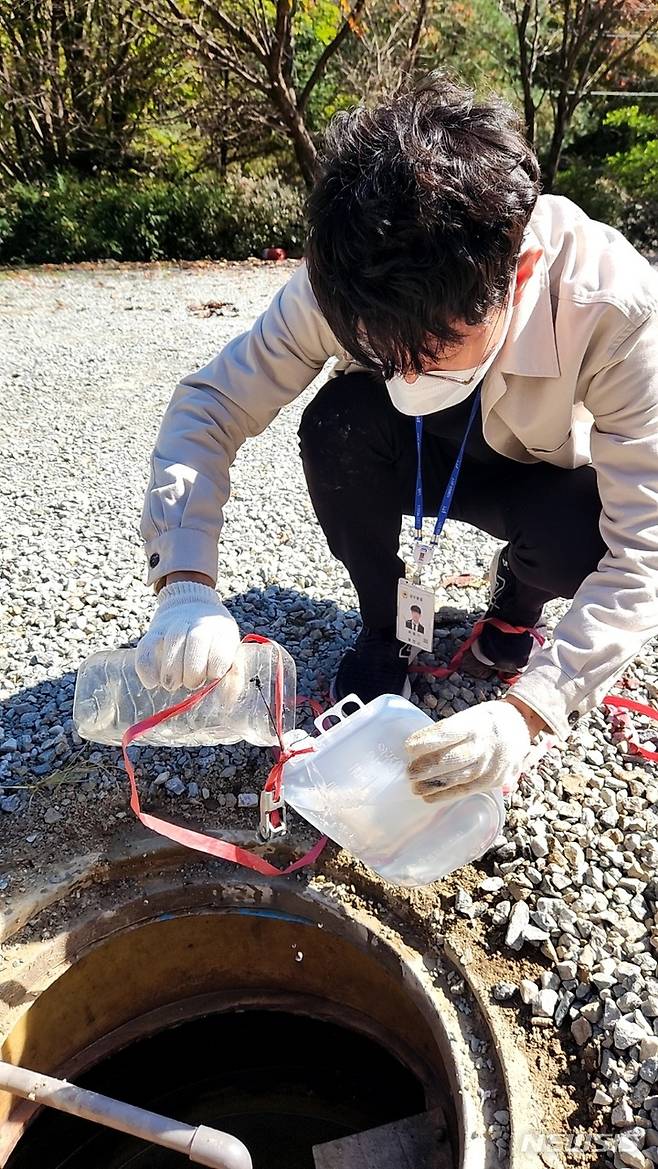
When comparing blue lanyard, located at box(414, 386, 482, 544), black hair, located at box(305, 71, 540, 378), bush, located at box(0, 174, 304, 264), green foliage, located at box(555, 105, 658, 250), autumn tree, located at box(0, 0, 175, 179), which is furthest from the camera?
green foliage, located at box(555, 105, 658, 250)

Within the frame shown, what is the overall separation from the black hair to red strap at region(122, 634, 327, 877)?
2.21 ft

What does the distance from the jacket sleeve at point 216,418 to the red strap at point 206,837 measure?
234 mm

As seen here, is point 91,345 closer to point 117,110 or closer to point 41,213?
point 41,213

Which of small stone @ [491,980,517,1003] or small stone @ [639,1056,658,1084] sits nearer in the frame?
small stone @ [639,1056,658,1084]

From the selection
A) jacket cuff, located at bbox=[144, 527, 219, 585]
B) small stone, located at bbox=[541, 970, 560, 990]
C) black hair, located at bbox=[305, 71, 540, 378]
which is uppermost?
black hair, located at bbox=[305, 71, 540, 378]

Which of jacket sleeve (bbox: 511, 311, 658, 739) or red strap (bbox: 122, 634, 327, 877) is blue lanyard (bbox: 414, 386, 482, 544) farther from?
red strap (bbox: 122, 634, 327, 877)

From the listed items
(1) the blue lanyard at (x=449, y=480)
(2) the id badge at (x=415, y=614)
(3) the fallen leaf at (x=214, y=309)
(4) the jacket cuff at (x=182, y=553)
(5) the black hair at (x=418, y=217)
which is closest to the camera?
(5) the black hair at (x=418, y=217)

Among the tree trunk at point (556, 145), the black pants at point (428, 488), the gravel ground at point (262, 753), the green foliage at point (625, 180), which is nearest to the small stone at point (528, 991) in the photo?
the gravel ground at point (262, 753)

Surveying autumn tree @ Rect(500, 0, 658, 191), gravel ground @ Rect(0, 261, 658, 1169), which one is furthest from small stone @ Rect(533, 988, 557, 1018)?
autumn tree @ Rect(500, 0, 658, 191)

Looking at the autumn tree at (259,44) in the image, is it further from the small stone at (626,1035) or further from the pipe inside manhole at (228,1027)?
the small stone at (626,1035)

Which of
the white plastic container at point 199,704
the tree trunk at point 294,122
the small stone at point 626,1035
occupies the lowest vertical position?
the small stone at point 626,1035

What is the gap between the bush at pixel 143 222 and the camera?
26.2 feet

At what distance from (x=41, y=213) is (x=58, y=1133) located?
7.80m

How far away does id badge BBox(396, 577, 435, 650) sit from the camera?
6.54ft
